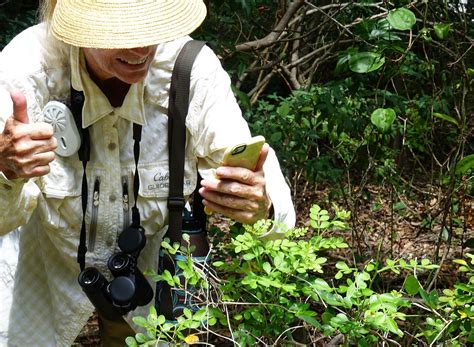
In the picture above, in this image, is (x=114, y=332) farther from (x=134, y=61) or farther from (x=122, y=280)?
(x=134, y=61)

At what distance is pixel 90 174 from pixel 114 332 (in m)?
0.68

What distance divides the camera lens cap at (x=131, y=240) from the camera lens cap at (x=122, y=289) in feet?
0.29

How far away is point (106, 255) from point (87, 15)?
81 cm

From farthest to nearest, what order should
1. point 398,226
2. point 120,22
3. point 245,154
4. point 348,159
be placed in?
point 398,226 < point 348,159 < point 120,22 < point 245,154

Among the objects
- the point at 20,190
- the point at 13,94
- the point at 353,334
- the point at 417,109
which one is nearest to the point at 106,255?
the point at 20,190

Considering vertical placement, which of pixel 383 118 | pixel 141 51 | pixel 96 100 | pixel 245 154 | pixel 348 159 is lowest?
pixel 348 159

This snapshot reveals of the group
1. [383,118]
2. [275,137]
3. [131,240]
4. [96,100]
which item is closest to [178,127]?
[96,100]

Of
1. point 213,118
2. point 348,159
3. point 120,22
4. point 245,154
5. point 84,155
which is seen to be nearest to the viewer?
point 245,154

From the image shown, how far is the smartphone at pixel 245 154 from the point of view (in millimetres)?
2170

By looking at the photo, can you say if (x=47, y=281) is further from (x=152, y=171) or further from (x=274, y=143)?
(x=274, y=143)

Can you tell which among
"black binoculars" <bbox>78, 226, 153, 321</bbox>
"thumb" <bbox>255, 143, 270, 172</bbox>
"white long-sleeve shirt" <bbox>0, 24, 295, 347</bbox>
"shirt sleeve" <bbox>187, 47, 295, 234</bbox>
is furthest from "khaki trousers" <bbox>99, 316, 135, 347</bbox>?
"thumb" <bbox>255, 143, 270, 172</bbox>

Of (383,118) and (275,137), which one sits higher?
(383,118)

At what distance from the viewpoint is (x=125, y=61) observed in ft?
7.91

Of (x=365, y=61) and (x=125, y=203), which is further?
(x=365, y=61)
